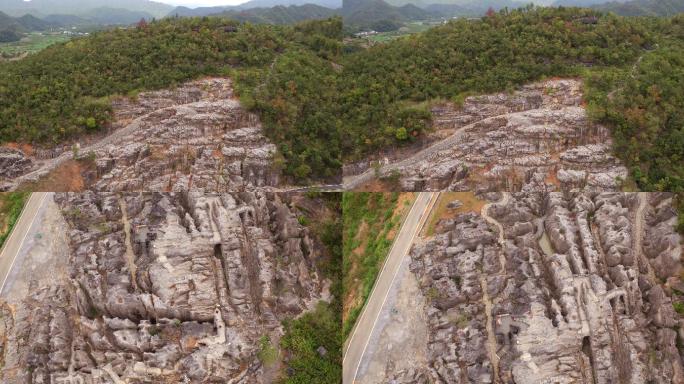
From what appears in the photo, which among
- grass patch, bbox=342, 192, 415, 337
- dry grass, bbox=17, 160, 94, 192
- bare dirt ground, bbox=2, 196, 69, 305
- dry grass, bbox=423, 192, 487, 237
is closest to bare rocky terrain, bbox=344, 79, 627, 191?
dry grass, bbox=423, 192, 487, 237

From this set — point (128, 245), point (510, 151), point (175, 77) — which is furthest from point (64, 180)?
point (510, 151)

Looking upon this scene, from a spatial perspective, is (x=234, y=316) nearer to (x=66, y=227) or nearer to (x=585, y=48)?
(x=66, y=227)

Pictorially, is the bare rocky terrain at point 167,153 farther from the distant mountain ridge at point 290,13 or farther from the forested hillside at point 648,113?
the distant mountain ridge at point 290,13

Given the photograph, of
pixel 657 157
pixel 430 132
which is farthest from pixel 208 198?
pixel 657 157

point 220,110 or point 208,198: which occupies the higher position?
point 220,110

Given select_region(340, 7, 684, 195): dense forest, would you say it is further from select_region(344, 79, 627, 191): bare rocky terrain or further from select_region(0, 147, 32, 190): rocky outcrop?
select_region(0, 147, 32, 190): rocky outcrop

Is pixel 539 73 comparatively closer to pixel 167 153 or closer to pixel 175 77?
pixel 175 77

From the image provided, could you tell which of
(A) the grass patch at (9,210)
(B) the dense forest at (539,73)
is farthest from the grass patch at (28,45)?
(B) the dense forest at (539,73)
